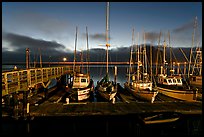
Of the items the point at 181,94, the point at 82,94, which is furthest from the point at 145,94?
the point at 82,94

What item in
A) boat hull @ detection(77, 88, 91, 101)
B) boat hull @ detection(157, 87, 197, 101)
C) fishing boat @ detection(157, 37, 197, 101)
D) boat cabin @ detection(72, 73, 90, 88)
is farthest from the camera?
boat cabin @ detection(72, 73, 90, 88)

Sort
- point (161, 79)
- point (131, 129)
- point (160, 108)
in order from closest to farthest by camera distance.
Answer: point (131, 129), point (160, 108), point (161, 79)

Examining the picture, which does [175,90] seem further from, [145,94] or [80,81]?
[80,81]

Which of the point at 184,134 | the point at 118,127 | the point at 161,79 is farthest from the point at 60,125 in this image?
the point at 161,79

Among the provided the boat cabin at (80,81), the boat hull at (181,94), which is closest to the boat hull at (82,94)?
the boat cabin at (80,81)

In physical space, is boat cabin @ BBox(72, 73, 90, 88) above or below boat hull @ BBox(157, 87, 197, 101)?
above

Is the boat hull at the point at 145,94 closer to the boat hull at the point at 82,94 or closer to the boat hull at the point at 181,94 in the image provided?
the boat hull at the point at 181,94

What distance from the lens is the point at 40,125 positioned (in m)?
12.7

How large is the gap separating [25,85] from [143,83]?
16507 millimetres

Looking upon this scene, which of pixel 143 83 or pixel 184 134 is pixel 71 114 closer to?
pixel 184 134

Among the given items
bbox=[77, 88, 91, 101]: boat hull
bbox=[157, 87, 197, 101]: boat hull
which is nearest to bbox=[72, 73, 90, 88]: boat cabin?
bbox=[77, 88, 91, 101]: boat hull

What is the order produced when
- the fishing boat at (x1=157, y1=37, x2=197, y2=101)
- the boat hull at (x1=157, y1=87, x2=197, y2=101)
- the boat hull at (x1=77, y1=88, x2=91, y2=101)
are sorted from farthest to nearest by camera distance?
the boat hull at (x1=77, y1=88, x2=91, y2=101), the fishing boat at (x1=157, y1=37, x2=197, y2=101), the boat hull at (x1=157, y1=87, x2=197, y2=101)

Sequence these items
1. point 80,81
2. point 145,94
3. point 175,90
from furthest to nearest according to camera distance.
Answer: point 80,81, point 175,90, point 145,94

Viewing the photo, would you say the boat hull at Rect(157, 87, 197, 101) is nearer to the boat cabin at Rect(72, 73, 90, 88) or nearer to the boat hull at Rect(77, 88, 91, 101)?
the boat hull at Rect(77, 88, 91, 101)
